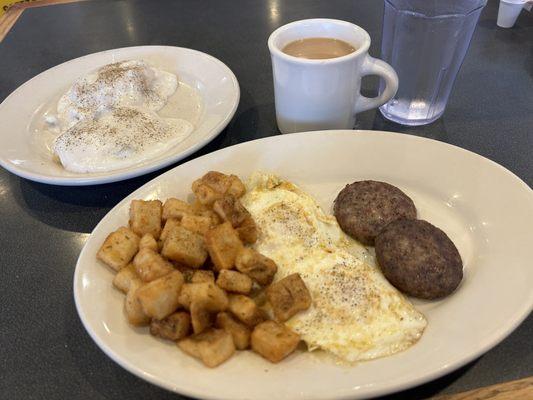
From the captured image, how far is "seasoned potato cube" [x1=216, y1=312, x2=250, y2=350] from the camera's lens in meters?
0.90

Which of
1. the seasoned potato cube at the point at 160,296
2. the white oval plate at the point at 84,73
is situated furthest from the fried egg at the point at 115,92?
the seasoned potato cube at the point at 160,296

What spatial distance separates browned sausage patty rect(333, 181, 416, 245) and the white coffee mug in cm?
33

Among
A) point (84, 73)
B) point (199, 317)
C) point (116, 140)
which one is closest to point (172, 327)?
point (199, 317)

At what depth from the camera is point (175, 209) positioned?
1.14 meters

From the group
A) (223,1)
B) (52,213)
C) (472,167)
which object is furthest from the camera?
(223,1)

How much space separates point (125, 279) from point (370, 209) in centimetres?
63

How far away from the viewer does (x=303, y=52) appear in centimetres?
143

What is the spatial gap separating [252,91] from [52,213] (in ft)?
3.07

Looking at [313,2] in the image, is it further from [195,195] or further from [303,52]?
[195,195]

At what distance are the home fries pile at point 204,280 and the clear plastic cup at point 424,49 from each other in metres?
0.83

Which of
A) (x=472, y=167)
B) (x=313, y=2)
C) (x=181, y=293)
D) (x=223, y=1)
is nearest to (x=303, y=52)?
(x=472, y=167)

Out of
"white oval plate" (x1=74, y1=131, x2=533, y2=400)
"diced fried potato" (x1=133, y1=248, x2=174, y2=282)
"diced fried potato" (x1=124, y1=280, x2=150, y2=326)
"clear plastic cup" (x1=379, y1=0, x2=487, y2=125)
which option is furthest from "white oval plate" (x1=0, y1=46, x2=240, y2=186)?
"clear plastic cup" (x1=379, y1=0, x2=487, y2=125)

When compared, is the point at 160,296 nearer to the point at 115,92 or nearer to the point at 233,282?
the point at 233,282

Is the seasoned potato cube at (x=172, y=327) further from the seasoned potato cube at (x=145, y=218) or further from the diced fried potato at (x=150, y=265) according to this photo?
the seasoned potato cube at (x=145, y=218)
